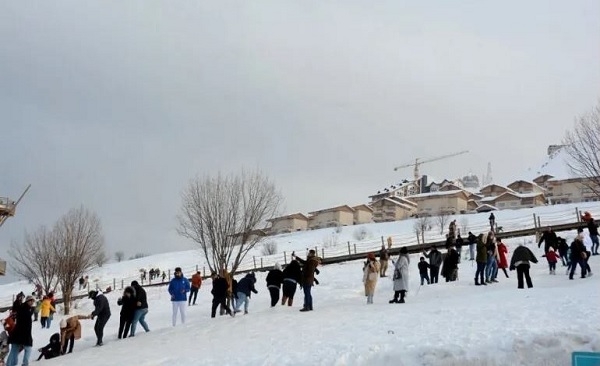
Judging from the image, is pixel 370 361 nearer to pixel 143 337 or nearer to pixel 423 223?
pixel 143 337

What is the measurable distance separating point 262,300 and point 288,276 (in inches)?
233

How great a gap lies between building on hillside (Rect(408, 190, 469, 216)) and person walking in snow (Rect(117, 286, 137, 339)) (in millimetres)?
80702

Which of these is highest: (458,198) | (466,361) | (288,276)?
(458,198)

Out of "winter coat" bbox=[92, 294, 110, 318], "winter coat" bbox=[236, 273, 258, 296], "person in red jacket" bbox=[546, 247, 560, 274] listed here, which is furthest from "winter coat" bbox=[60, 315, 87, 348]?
"person in red jacket" bbox=[546, 247, 560, 274]

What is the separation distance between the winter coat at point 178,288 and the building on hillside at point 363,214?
90.3m

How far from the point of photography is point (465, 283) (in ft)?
63.9

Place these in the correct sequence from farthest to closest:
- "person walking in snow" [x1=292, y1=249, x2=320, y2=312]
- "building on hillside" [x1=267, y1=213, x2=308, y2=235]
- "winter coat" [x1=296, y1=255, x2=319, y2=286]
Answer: "building on hillside" [x1=267, y1=213, x2=308, y2=235], "winter coat" [x1=296, y1=255, x2=319, y2=286], "person walking in snow" [x1=292, y1=249, x2=320, y2=312]

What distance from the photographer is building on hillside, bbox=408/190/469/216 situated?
305 ft

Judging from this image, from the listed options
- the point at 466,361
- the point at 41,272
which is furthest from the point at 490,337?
the point at 41,272

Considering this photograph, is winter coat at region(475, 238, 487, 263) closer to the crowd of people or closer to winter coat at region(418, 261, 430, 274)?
the crowd of people

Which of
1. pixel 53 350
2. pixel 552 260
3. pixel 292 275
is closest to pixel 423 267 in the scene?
pixel 552 260

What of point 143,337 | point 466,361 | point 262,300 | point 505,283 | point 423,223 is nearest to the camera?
point 466,361

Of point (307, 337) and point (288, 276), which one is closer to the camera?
point (307, 337)

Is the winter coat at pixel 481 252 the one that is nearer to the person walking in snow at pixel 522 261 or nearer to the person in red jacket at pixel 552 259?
the person walking in snow at pixel 522 261
